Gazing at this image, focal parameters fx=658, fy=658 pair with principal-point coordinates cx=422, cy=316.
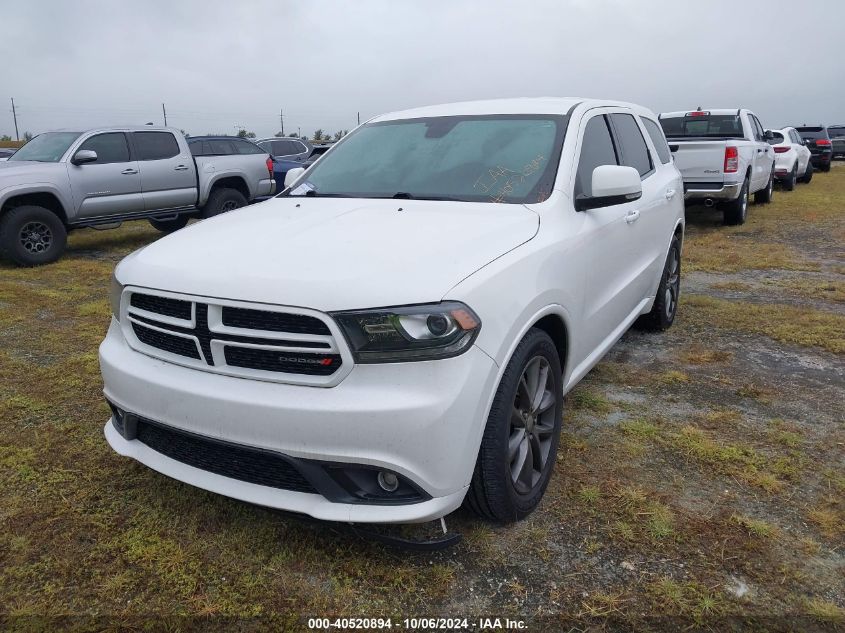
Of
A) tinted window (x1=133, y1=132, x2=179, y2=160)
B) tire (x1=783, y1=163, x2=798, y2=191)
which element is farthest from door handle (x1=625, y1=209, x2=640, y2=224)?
tire (x1=783, y1=163, x2=798, y2=191)

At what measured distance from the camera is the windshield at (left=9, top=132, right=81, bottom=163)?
8914 millimetres

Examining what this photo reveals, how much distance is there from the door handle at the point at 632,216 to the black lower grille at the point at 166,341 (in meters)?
2.51

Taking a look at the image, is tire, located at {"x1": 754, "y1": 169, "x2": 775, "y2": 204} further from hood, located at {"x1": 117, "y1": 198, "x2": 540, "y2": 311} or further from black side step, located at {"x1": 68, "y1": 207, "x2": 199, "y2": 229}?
hood, located at {"x1": 117, "y1": 198, "x2": 540, "y2": 311}

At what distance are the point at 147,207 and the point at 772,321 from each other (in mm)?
8333

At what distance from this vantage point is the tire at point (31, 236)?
8203mm

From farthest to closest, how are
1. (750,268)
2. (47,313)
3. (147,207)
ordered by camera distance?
(147,207) → (750,268) → (47,313)

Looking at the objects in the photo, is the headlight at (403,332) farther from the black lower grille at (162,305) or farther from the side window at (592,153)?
the side window at (592,153)

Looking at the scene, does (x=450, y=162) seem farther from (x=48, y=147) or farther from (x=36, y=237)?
(x=48, y=147)

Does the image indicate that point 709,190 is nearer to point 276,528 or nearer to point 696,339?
point 696,339

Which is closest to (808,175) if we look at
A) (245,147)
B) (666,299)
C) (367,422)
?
(245,147)

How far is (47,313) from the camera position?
20.3ft

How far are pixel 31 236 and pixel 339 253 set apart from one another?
7705 mm

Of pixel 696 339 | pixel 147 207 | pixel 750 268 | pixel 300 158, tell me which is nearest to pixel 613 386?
pixel 696 339

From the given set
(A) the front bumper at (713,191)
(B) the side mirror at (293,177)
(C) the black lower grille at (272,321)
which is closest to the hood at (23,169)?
(B) the side mirror at (293,177)
